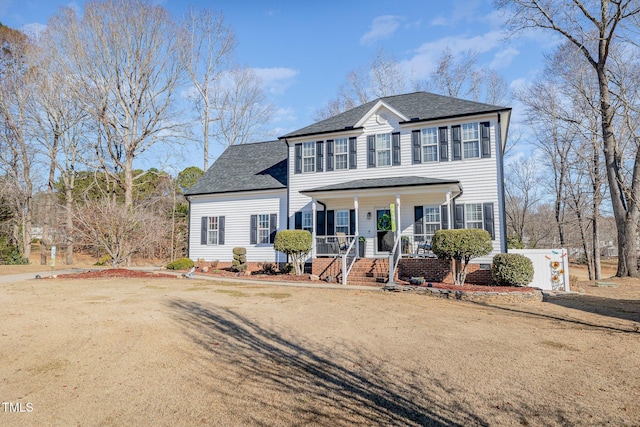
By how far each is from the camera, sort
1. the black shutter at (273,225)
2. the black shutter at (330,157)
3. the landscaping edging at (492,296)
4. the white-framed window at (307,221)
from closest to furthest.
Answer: the landscaping edging at (492,296)
the white-framed window at (307,221)
the black shutter at (330,157)
the black shutter at (273,225)

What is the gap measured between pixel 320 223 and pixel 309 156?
3331 millimetres

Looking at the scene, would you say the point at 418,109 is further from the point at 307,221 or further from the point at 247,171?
the point at 247,171

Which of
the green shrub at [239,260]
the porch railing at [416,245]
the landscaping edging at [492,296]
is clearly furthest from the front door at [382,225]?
the green shrub at [239,260]

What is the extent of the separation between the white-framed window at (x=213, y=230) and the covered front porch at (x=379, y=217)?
5.28 metres

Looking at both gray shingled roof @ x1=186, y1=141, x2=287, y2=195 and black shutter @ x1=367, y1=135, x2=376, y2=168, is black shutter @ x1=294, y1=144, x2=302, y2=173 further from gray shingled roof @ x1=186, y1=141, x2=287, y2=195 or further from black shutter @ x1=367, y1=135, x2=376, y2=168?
black shutter @ x1=367, y1=135, x2=376, y2=168

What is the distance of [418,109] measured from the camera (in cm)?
1612

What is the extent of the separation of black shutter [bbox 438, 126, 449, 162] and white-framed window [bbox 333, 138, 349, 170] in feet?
13.6

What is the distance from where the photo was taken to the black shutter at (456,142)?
47.5 feet

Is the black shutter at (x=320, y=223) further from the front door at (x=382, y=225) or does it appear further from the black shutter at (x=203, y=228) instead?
the black shutter at (x=203, y=228)

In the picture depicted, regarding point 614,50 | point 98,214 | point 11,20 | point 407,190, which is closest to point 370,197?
point 407,190

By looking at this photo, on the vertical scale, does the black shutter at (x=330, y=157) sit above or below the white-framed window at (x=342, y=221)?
above

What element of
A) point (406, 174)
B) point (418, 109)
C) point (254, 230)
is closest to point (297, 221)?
point (254, 230)

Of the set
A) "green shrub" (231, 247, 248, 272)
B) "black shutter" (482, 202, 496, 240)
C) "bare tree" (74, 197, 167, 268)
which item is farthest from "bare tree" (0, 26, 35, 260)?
"black shutter" (482, 202, 496, 240)

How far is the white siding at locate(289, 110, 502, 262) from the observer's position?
1388 centimetres
